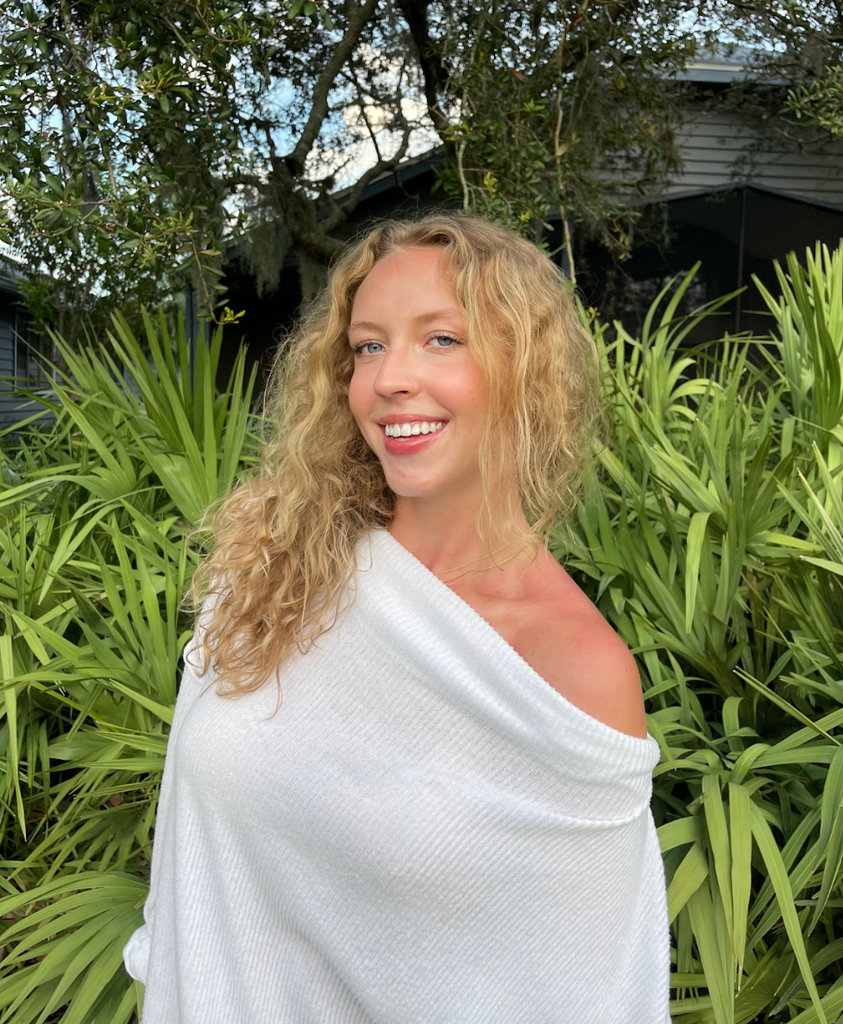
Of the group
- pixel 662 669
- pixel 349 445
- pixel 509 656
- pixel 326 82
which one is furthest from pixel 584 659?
pixel 326 82

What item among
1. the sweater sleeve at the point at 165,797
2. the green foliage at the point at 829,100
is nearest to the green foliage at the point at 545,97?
the green foliage at the point at 829,100

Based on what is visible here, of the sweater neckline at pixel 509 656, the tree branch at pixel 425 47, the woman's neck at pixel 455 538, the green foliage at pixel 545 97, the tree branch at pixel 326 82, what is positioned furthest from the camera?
the tree branch at pixel 425 47

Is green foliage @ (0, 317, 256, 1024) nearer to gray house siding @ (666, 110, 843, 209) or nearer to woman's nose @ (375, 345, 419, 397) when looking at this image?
woman's nose @ (375, 345, 419, 397)

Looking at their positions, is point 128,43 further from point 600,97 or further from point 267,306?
point 267,306

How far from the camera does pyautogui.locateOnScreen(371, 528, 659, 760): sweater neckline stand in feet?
4.21

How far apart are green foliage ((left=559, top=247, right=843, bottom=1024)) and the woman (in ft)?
0.84

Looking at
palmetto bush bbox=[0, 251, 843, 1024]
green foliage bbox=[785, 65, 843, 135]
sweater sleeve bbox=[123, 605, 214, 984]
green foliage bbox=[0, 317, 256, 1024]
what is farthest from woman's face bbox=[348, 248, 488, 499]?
green foliage bbox=[785, 65, 843, 135]

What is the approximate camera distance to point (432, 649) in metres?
1.47

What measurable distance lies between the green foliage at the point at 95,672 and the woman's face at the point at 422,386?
834mm

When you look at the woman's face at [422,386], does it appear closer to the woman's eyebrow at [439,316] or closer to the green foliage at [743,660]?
the woman's eyebrow at [439,316]

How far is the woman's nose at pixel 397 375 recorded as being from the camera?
1443mm

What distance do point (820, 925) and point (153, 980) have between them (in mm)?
1307

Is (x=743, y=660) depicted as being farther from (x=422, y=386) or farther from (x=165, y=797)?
(x=165, y=797)

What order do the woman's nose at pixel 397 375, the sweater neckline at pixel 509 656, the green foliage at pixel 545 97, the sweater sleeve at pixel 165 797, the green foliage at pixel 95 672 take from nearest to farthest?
the sweater neckline at pixel 509 656 → the woman's nose at pixel 397 375 → the sweater sleeve at pixel 165 797 → the green foliage at pixel 95 672 → the green foliage at pixel 545 97
